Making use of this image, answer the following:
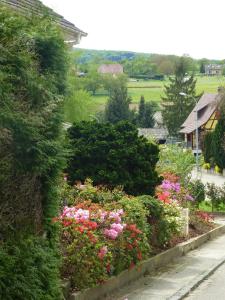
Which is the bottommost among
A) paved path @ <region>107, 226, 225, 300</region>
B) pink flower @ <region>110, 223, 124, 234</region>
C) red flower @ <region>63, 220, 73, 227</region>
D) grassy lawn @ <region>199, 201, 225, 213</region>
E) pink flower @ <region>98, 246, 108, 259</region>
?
grassy lawn @ <region>199, 201, 225, 213</region>

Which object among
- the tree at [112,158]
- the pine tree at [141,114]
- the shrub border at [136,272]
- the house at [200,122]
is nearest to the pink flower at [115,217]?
the shrub border at [136,272]

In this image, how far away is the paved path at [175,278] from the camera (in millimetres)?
10805

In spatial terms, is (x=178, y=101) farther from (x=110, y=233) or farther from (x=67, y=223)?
(x=67, y=223)

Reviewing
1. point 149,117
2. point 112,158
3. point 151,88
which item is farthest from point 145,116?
point 112,158

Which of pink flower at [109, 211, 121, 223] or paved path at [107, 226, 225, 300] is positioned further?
pink flower at [109, 211, 121, 223]

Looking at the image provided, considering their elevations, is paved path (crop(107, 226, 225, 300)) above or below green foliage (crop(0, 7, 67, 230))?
below

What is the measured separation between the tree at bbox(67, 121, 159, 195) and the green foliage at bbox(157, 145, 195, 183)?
7.29 meters

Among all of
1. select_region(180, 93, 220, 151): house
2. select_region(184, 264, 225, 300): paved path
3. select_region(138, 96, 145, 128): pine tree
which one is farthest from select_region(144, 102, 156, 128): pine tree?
select_region(184, 264, 225, 300): paved path

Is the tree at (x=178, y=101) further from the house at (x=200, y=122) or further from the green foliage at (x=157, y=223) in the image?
the green foliage at (x=157, y=223)

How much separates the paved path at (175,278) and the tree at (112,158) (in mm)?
1881

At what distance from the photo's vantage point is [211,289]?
38.0 feet

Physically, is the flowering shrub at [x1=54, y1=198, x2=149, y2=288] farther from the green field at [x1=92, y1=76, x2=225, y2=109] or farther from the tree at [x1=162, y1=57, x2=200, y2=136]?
the green field at [x1=92, y1=76, x2=225, y2=109]

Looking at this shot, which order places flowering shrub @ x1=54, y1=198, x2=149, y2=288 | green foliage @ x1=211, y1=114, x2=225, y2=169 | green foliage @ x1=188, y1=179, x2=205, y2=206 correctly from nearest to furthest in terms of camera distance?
flowering shrub @ x1=54, y1=198, x2=149, y2=288 < green foliage @ x1=188, y1=179, x2=205, y2=206 < green foliage @ x1=211, y1=114, x2=225, y2=169

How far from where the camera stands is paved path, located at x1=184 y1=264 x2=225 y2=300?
10859mm
